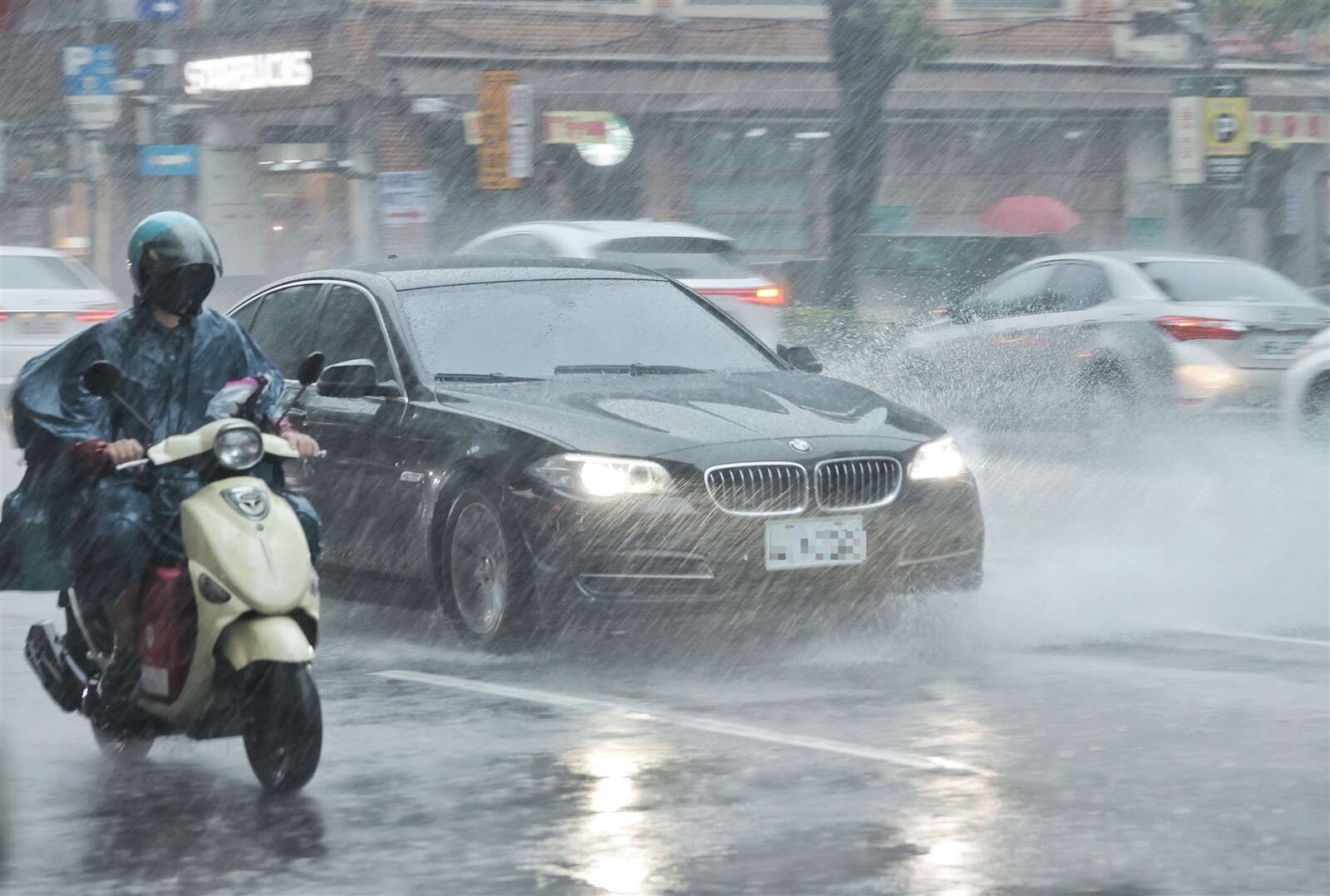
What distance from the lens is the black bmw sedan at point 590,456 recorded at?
7801 mm

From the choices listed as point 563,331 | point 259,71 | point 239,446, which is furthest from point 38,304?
point 259,71

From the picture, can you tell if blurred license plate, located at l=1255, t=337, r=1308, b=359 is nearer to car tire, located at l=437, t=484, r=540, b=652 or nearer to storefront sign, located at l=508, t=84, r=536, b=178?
car tire, located at l=437, t=484, r=540, b=652

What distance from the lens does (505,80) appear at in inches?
1073

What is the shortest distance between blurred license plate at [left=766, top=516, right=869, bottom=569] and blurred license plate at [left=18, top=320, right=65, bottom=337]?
12.3m

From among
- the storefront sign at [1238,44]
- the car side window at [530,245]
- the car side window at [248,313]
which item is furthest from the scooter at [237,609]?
the storefront sign at [1238,44]

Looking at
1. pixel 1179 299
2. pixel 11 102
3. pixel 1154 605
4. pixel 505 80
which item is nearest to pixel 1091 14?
pixel 505 80

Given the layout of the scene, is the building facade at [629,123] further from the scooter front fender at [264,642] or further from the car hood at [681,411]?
the scooter front fender at [264,642]

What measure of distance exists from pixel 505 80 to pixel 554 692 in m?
20.6

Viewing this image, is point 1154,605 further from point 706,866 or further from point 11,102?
point 11,102

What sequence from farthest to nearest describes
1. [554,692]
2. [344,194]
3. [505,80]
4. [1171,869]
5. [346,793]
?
[344,194] → [505,80] → [554,692] → [346,793] → [1171,869]

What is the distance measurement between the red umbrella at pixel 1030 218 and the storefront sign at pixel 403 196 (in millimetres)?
13075

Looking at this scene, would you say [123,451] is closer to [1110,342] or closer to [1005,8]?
[1110,342]

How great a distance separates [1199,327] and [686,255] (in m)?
5.11

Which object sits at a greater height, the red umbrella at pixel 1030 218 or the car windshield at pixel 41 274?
the red umbrella at pixel 1030 218
